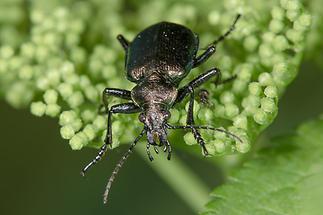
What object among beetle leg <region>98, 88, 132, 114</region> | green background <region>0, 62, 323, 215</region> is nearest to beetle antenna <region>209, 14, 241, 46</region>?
beetle leg <region>98, 88, 132, 114</region>

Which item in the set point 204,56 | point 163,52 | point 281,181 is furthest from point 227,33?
point 281,181

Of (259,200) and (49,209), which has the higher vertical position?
(49,209)

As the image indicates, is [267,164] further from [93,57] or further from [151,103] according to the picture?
[93,57]

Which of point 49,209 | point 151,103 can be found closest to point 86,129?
point 151,103

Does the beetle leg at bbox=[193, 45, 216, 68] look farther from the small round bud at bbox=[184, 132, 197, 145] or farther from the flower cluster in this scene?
the small round bud at bbox=[184, 132, 197, 145]

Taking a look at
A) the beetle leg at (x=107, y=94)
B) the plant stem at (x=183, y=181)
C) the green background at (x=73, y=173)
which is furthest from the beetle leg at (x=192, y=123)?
the green background at (x=73, y=173)

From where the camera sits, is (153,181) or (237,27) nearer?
(237,27)

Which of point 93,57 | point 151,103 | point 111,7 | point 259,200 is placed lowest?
point 259,200
